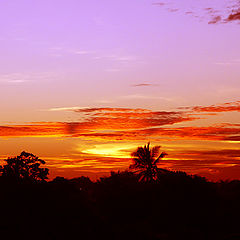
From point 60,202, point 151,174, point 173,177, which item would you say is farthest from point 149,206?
point 60,202

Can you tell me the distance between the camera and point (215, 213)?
214 ft

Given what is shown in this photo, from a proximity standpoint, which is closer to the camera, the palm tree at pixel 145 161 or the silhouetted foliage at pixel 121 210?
the silhouetted foliage at pixel 121 210

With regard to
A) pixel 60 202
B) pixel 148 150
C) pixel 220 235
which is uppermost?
pixel 148 150

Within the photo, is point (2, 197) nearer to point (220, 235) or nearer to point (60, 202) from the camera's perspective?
point (60, 202)

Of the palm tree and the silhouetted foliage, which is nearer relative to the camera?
the silhouetted foliage

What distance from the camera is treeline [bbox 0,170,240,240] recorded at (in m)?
39.6

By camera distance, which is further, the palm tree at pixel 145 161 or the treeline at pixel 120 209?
the palm tree at pixel 145 161

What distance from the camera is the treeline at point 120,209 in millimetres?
39562

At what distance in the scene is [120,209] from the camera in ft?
230

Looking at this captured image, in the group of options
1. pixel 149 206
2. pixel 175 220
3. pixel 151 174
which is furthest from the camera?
pixel 151 174

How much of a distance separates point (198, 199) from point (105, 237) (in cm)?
2879

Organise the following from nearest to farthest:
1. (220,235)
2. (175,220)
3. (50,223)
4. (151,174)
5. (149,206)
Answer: (50,223) < (220,235) < (175,220) < (149,206) < (151,174)

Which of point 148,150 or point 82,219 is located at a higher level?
point 148,150

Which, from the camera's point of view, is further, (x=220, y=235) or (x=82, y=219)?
(x=220, y=235)
